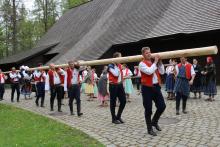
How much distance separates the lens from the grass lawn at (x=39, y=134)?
7.56 metres

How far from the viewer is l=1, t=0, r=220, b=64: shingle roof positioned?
69.6 ft

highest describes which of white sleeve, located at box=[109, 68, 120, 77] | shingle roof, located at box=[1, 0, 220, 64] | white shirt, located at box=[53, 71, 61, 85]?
shingle roof, located at box=[1, 0, 220, 64]

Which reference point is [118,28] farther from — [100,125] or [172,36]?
[100,125]

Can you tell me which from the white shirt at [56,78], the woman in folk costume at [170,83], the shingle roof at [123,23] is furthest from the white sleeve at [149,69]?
the shingle roof at [123,23]

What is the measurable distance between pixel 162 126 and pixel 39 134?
305 centimetres

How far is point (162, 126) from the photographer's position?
906cm

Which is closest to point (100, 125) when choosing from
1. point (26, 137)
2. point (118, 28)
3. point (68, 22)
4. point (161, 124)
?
point (161, 124)

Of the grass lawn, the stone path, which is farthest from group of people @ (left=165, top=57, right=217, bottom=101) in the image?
the grass lawn

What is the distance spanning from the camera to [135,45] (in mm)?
25766

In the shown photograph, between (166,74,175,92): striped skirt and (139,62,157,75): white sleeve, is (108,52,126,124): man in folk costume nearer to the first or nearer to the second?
(139,62,157,75): white sleeve

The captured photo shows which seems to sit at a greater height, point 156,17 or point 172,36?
point 156,17

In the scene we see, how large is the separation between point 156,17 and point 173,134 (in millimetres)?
18157

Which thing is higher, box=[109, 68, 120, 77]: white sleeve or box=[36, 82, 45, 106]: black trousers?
box=[109, 68, 120, 77]: white sleeve

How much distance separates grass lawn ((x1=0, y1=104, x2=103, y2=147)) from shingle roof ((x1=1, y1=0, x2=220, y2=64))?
38.9 feet
